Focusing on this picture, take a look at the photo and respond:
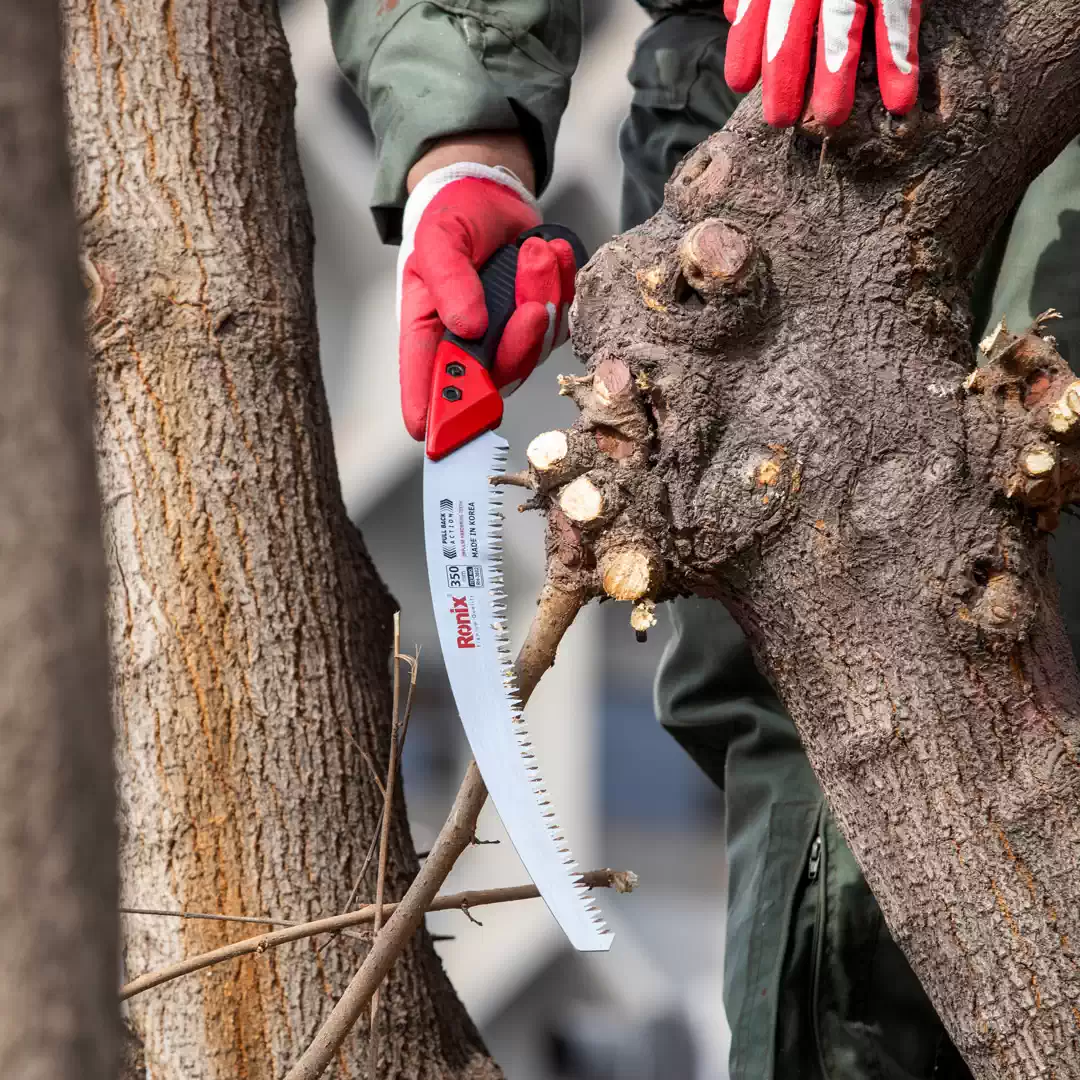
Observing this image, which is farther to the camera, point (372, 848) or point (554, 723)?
point (554, 723)

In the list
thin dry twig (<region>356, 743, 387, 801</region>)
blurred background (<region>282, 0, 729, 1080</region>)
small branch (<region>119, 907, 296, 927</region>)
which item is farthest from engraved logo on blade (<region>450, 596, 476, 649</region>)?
blurred background (<region>282, 0, 729, 1080</region>)

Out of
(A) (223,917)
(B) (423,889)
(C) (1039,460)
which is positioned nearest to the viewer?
(C) (1039,460)

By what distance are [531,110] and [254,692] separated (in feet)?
2.69

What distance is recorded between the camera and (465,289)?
1322 millimetres

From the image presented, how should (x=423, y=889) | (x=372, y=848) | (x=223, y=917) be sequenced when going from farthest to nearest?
(x=372, y=848)
(x=223, y=917)
(x=423, y=889)

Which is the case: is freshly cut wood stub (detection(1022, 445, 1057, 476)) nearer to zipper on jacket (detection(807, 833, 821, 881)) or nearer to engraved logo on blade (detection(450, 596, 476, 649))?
engraved logo on blade (detection(450, 596, 476, 649))

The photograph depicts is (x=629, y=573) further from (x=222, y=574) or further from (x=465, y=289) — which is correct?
(x=222, y=574)

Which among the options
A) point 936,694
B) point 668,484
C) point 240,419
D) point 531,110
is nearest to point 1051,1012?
point 936,694

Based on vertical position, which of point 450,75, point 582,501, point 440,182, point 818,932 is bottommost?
point 818,932

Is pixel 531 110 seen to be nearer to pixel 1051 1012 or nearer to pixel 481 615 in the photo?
pixel 481 615

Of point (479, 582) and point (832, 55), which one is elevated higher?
point (832, 55)

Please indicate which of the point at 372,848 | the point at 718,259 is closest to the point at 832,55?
the point at 718,259

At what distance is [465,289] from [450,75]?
0.40 m

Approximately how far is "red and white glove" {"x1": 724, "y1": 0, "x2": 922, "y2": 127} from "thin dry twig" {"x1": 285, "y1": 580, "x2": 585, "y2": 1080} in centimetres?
46
